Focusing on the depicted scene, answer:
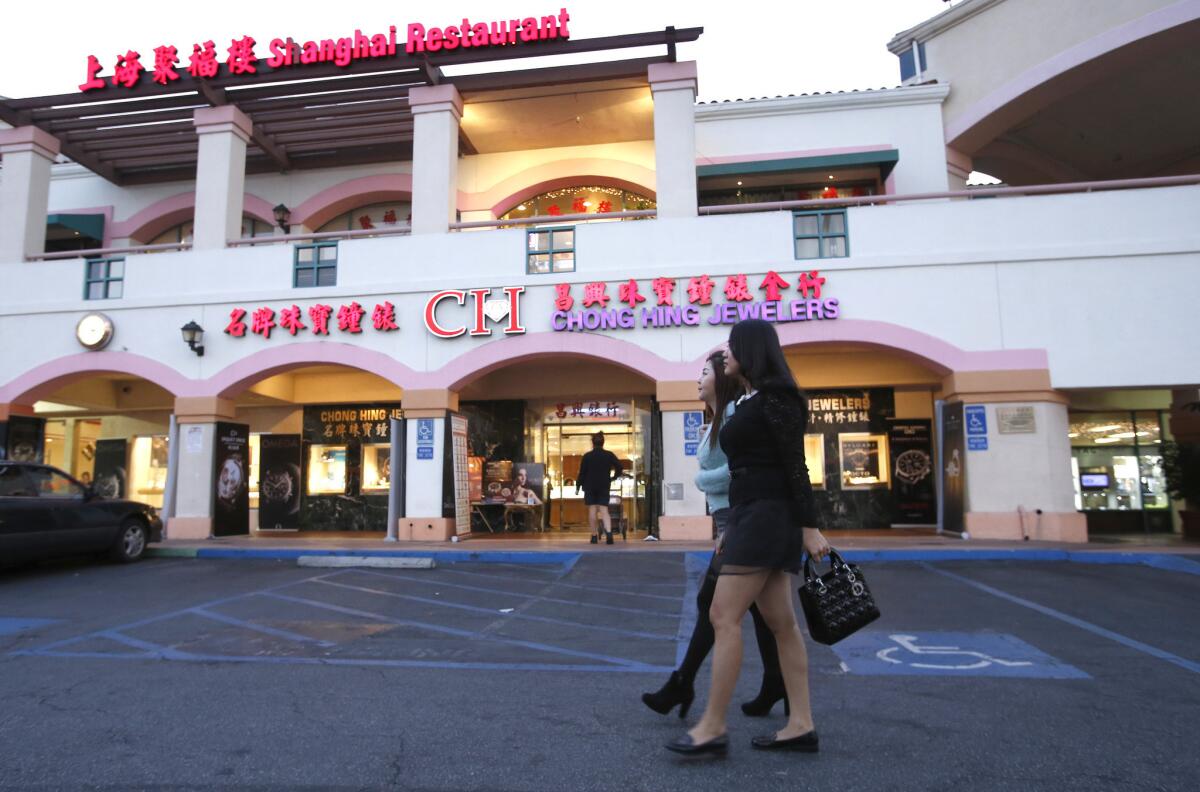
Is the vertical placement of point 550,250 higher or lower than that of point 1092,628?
higher

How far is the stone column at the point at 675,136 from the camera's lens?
12.3 m

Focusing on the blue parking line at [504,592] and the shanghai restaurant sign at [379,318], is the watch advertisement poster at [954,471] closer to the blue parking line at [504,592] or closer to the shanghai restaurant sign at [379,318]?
the blue parking line at [504,592]

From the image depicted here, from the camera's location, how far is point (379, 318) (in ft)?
41.4

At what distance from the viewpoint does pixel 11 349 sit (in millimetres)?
13930

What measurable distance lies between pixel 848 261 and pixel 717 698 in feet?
32.0

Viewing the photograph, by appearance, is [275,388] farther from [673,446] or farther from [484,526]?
[673,446]

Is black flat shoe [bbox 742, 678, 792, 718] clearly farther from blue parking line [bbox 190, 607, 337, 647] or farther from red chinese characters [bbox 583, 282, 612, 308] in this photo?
red chinese characters [bbox 583, 282, 612, 308]

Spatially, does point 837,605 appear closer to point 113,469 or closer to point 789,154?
point 789,154

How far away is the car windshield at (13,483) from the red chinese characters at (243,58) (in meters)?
7.64

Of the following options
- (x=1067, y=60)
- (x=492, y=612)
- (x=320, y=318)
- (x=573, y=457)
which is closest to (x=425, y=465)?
(x=320, y=318)

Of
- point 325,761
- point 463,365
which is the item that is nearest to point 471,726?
point 325,761

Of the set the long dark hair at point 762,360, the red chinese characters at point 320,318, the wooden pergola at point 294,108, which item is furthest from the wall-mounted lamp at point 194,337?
→ the long dark hair at point 762,360

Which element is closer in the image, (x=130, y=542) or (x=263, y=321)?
(x=130, y=542)

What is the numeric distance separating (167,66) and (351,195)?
375 cm
